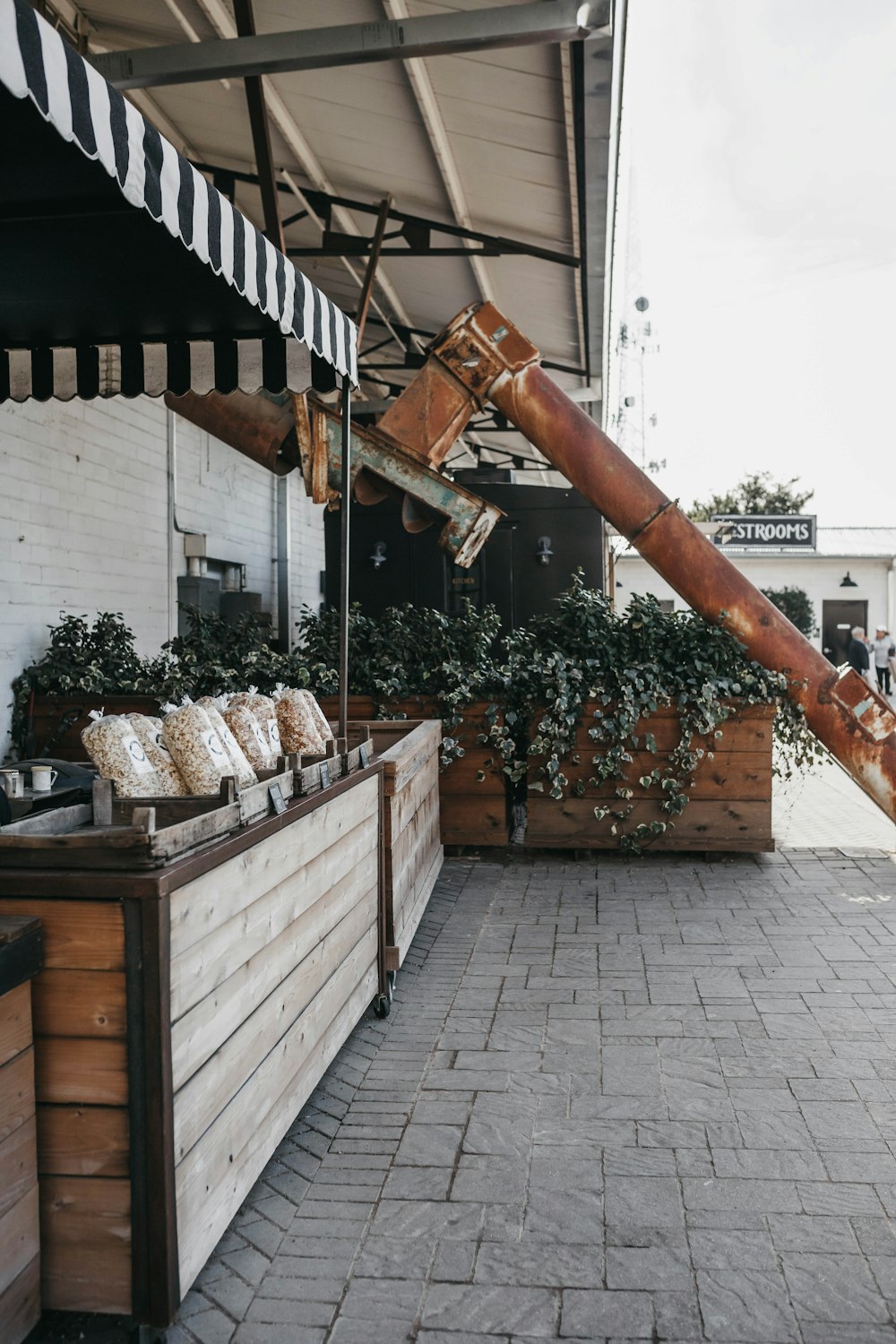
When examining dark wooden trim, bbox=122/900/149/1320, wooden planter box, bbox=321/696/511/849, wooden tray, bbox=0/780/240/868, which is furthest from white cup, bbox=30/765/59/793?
wooden planter box, bbox=321/696/511/849

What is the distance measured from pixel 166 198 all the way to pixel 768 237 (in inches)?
1116

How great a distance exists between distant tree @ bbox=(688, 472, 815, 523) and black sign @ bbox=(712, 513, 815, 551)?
2260 centimetres

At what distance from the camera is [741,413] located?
62656mm

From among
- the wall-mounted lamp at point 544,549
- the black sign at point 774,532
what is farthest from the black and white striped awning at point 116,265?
the black sign at point 774,532

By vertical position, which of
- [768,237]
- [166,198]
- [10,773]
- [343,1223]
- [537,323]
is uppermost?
[768,237]

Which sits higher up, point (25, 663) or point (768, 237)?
point (768, 237)

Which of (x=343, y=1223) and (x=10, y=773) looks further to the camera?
(x=10, y=773)

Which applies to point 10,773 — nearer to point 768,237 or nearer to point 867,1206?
point 867,1206

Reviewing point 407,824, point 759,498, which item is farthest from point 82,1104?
point 759,498

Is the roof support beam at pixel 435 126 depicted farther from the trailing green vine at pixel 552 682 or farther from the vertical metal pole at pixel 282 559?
the vertical metal pole at pixel 282 559

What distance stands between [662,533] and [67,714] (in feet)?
13.2

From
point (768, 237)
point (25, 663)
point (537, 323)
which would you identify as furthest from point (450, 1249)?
point (768, 237)

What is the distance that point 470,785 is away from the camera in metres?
6.87

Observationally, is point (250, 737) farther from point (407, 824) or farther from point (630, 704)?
point (630, 704)
